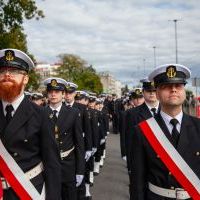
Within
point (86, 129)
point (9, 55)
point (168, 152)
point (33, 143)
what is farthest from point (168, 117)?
point (86, 129)

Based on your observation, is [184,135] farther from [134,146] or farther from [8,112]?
[8,112]

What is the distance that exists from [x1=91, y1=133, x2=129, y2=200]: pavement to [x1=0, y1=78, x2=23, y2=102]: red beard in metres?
5.78

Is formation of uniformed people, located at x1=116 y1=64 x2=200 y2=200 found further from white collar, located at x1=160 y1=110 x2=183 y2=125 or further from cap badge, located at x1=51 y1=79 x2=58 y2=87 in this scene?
cap badge, located at x1=51 y1=79 x2=58 y2=87

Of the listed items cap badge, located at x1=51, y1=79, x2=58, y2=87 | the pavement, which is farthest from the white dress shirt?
the pavement

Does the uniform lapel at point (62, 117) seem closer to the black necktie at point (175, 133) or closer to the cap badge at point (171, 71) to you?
the cap badge at point (171, 71)

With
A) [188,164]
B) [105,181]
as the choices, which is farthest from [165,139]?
[105,181]

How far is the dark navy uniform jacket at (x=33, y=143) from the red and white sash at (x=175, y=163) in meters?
0.81

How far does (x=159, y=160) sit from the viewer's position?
396cm

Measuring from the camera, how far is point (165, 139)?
13.0 ft

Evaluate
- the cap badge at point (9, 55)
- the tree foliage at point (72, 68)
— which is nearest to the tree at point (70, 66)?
the tree foliage at point (72, 68)

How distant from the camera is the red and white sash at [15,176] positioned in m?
3.88

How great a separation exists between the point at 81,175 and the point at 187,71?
9.84 ft

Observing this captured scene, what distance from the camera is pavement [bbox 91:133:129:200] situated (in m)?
9.68

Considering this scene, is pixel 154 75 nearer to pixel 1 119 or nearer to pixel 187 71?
pixel 187 71
